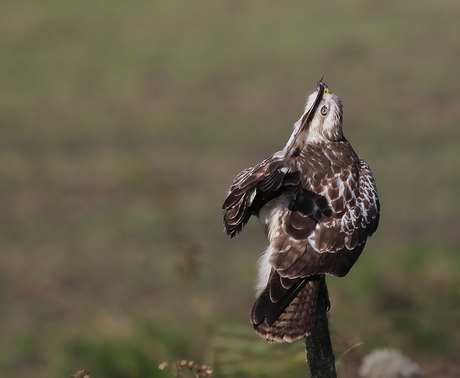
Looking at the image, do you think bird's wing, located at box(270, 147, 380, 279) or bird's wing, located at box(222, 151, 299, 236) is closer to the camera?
bird's wing, located at box(222, 151, 299, 236)

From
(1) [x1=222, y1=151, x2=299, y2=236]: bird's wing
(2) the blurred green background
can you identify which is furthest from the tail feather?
(2) the blurred green background

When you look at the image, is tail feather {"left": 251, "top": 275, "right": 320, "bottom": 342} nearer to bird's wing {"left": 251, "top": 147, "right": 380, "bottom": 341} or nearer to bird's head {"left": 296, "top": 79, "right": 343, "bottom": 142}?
bird's wing {"left": 251, "top": 147, "right": 380, "bottom": 341}

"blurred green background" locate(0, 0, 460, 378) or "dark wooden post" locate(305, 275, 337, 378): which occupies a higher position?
"blurred green background" locate(0, 0, 460, 378)

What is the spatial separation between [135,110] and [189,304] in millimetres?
4716

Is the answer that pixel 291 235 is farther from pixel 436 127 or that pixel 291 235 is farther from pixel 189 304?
pixel 436 127

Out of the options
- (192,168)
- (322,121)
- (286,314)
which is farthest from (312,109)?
(192,168)

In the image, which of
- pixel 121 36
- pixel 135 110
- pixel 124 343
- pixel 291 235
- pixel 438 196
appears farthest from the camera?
pixel 121 36

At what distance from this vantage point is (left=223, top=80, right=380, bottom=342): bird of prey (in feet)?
8.25

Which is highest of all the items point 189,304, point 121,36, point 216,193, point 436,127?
point 121,36

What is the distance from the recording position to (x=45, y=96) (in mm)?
11141

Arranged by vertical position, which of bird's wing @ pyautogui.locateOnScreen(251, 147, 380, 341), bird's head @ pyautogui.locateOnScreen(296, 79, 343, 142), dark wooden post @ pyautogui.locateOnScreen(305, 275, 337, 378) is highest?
bird's head @ pyautogui.locateOnScreen(296, 79, 343, 142)

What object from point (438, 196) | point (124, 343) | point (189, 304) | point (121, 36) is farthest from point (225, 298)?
point (121, 36)

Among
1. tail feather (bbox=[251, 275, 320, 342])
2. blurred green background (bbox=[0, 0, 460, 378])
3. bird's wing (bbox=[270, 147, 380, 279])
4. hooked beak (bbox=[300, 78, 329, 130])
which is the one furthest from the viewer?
blurred green background (bbox=[0, 0, 460, 378])

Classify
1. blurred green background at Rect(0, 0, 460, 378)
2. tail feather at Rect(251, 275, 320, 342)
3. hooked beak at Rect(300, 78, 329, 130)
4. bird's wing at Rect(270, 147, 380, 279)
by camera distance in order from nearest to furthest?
tail feather at Rect(251, 275, 320, 342) < bird's wing at Rect(270, 147, 380, 279) < hooked beak at Rect(300, 78, 329, 130) < blurred green background at Rect(0, 0, 460, 378)
